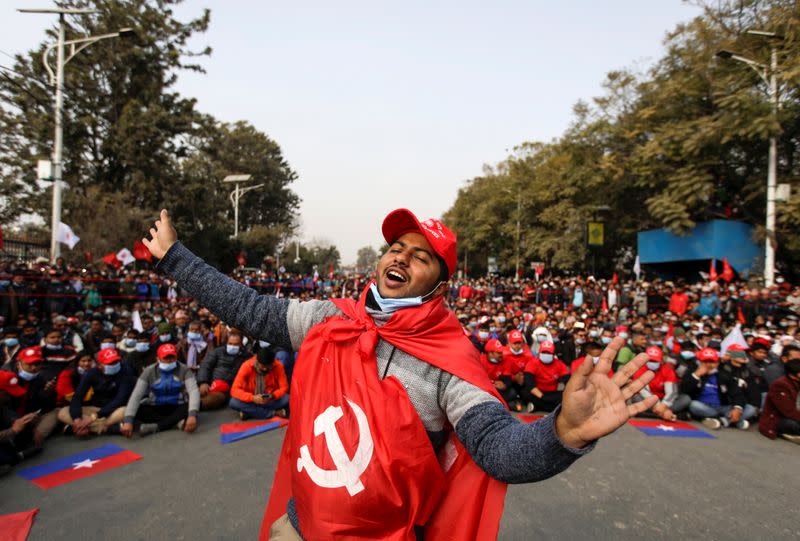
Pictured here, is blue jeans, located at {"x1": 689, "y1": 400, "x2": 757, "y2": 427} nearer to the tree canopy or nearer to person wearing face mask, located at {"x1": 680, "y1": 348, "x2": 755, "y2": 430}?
person wearing face mask, located at {"x1": 680, "y1": 348, "x2": 755, "y2": 430}

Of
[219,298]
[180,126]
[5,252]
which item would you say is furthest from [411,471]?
[180,126]

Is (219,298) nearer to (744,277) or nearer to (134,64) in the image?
(744,277)

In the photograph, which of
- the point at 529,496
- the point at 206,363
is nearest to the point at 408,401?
the point at 529,496

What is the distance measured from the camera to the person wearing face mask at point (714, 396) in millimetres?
7598

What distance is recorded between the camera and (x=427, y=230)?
1.88 meters

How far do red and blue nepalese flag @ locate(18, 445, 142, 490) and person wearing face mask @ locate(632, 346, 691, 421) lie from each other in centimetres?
708

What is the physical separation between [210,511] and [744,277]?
21.0m

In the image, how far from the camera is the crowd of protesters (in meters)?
6.42

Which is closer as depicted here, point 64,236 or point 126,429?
point 126,429

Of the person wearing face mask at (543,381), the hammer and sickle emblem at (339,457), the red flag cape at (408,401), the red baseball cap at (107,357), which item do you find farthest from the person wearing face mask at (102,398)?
the person wearing face mask at (543,381)

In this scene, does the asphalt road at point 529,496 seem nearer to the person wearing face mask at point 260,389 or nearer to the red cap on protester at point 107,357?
the red cap on protester at point 107,357

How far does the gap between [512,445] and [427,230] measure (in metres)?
0.83

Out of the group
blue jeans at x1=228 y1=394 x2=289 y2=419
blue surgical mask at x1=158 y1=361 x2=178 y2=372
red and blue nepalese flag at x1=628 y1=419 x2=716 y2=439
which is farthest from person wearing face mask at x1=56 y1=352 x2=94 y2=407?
red and blue nepalese flag at x1=628 y1=419 x2=716 y2=439

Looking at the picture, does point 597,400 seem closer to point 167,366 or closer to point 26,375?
point 167,366
